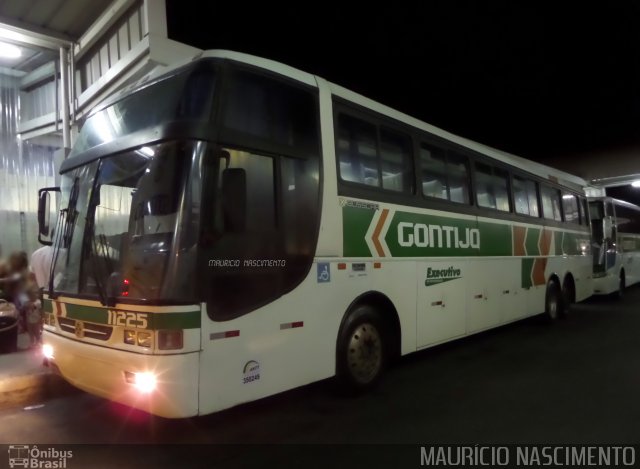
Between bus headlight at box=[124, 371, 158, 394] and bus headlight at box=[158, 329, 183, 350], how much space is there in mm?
250

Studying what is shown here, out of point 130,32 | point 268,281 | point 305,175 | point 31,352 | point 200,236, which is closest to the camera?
point 200,236

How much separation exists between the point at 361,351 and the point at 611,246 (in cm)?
1337

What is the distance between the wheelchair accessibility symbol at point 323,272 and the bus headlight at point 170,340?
5.39 ft

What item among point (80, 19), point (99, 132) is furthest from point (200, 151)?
point (80, 19)

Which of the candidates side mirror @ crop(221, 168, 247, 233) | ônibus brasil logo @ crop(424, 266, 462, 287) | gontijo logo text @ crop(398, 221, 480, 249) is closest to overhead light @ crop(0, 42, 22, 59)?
side mirror @ crop(221, 168, 247, 233)

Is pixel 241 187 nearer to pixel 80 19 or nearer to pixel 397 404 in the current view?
pixel 397 404

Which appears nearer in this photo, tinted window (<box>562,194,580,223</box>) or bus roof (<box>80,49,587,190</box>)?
bus roof (<box>80,49,587,190</box>)

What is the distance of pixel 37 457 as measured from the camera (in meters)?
4.09

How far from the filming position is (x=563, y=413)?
5.02 metres

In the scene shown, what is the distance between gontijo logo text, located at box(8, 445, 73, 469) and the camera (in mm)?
3928

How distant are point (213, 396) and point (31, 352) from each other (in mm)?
4978

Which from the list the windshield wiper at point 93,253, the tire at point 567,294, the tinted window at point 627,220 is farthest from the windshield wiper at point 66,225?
the tinted window at point 627,220

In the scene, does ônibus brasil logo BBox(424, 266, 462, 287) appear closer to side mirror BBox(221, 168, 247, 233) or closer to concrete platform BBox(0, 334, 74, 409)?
side mirror BBox(221, 168, 247, 233)

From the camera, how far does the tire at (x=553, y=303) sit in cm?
1065
